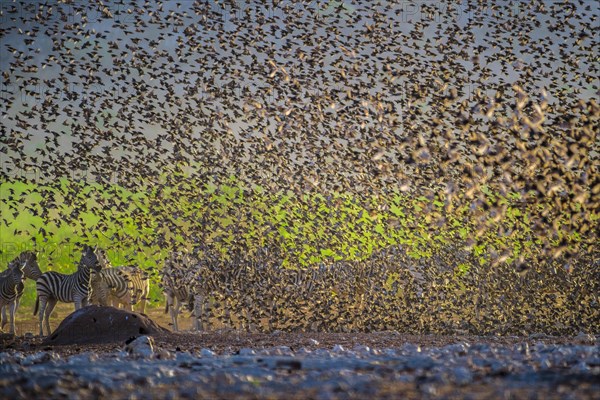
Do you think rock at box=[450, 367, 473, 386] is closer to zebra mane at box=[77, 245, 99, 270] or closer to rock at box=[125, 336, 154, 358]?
rock at box=[125, 336, 154, 358]

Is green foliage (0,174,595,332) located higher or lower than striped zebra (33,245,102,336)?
higher

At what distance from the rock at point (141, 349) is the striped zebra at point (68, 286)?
10006 mm

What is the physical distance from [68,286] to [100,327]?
6.80 metres

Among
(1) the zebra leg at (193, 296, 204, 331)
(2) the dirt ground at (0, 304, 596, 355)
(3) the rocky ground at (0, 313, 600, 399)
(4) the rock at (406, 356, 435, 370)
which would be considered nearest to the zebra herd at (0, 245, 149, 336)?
(1) the zebra leg at (193, 296, 204, 331)

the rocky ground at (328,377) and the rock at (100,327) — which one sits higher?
the rocky ground at (328,377)

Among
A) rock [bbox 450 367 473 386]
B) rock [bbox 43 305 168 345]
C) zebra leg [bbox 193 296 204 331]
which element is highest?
rock [bbox 450 367 473 386]

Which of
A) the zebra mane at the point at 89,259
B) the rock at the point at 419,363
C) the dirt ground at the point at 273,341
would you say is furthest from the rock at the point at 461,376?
the zebra mane at the point at 89,259

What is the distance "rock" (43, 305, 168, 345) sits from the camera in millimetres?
16438

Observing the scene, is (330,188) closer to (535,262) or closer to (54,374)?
(535,262)

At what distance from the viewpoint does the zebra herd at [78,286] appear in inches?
885

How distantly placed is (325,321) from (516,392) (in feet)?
43.9

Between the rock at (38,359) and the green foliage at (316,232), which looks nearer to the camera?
the rock at (38,359)

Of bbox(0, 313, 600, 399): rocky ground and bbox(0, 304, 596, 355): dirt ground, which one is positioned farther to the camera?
bbox(0, 304, 596, 355): dirt ground

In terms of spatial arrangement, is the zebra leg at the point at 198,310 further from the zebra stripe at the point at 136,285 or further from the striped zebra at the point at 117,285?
the zebra stripe at the point at 136,285
